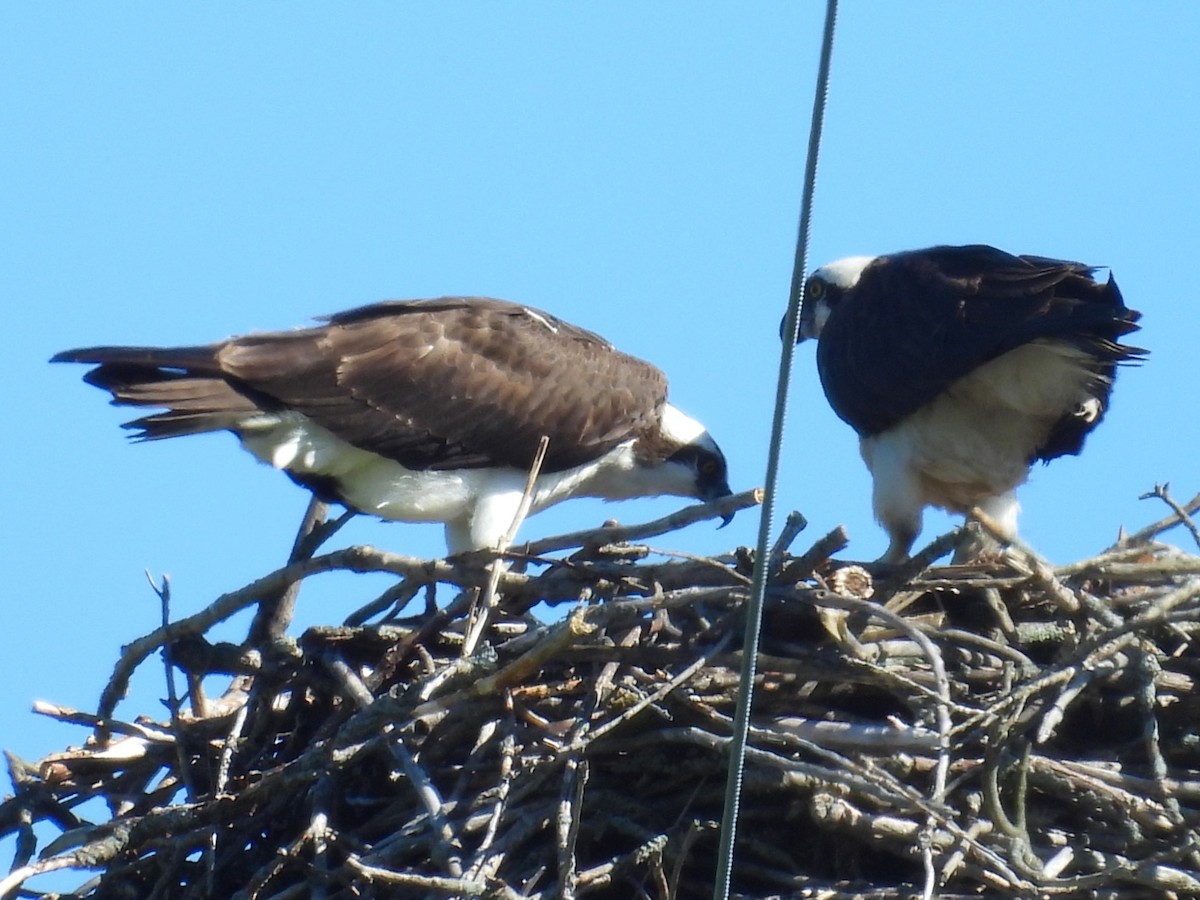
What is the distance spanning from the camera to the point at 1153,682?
5.59 meters

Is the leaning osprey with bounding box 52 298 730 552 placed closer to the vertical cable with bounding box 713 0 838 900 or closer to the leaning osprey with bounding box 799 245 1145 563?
the leaning osprey with bounding box 799 245 1145 563

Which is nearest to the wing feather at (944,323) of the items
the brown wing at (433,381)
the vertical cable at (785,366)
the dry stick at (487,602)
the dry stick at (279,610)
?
the brown wing at (433,381)

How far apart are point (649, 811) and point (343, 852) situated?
0.94 m

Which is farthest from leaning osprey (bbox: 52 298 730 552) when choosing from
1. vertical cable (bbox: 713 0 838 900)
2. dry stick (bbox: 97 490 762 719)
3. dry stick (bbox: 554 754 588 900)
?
vertical cable (bbox: 713 0 838 900)

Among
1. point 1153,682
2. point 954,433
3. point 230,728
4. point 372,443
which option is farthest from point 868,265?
point 230,728

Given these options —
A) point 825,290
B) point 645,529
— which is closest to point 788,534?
point 645,529

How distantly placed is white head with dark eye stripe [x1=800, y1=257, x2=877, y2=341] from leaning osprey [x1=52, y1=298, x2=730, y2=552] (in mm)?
1165

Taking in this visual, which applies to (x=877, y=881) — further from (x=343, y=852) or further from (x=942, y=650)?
(x=343, y=852)

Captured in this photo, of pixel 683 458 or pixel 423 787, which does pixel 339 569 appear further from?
pixel 683 458

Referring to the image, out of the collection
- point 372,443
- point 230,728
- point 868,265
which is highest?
point 868,265

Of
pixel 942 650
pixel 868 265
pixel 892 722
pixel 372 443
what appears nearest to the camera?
pixel 892 722

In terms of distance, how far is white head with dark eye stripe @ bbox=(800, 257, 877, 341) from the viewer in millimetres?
8750

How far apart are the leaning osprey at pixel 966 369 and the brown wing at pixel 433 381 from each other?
1.02 meters

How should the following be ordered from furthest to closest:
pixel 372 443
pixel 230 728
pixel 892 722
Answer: pixel 372 443
pixel 230 728
pixel 892 722
